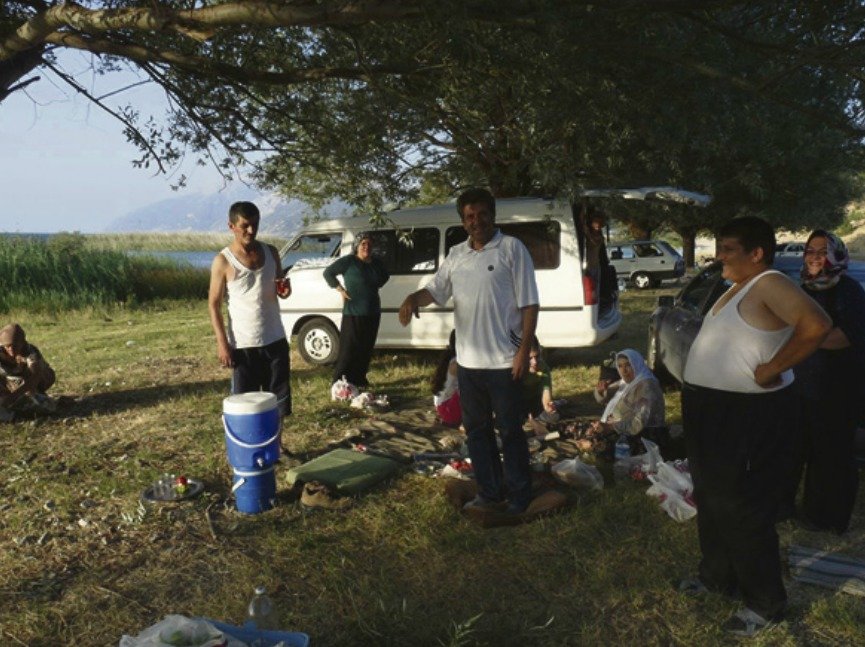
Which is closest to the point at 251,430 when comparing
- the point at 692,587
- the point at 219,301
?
the point at 219,301

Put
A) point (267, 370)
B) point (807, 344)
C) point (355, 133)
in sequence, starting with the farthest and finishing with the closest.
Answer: point (355, 133), point (267, 370), point (807, 344)

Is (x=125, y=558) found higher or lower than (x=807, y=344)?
lower

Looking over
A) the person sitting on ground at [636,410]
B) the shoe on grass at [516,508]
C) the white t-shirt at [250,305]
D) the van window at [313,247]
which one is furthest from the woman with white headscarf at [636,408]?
the van window at [313,247]

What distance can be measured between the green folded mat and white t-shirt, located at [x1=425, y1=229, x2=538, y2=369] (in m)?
1.31

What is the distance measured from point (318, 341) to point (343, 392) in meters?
1.99

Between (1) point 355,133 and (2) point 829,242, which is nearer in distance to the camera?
(2) point 829,242

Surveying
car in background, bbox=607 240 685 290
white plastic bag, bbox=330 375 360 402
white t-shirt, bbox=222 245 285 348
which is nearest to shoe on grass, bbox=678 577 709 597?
white t-shirt, bbox=222 245 285 348

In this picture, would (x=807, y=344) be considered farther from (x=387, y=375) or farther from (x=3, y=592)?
(x=387, y=375)

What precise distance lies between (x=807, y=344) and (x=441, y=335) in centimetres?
600

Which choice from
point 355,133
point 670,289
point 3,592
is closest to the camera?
point 3,592

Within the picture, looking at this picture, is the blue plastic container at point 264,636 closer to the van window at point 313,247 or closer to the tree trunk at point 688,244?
the van window at point 313,247

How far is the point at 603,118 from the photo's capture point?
563 centimetres

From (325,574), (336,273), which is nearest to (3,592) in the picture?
(325,574)

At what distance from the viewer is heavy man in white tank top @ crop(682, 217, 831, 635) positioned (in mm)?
2838
